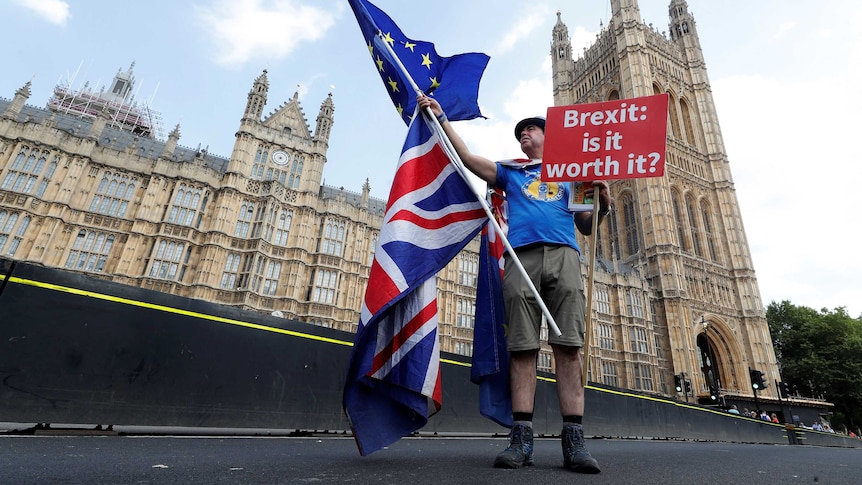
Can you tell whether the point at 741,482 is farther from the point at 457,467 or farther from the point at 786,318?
the point at 786,318

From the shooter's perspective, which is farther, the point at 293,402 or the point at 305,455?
the point at 293,402

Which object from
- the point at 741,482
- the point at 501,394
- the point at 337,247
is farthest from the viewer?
the point at 337,247

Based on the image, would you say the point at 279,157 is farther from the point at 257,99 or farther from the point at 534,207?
the point at 534,207

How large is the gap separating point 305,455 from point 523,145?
9.58ft

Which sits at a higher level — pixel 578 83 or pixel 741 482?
pixel 578 83

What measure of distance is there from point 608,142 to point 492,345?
1835 mm

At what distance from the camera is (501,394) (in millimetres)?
3094

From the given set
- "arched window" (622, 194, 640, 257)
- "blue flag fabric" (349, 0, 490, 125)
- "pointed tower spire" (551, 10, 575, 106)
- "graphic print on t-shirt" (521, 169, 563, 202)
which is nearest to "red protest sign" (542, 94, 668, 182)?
"graphic print on t-shirt" (521, 169, 563, 202)

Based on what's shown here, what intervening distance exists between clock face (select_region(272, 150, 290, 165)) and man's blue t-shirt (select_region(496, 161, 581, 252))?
925 inches

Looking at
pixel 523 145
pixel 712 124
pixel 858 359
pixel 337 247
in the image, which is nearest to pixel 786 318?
pixel 858 359

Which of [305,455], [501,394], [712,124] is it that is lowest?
[305,455]

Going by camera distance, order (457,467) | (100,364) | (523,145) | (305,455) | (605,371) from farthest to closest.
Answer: (605,371), (100,364), (523,145), (305,455), (457,467)

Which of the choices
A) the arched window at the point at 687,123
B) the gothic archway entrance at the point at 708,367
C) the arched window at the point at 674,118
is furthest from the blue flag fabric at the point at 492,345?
the arched window at the point at 687,123

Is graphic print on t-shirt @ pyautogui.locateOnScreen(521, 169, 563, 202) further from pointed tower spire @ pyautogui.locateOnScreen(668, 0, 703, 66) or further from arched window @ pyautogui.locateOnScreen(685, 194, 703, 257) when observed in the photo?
pointed tower spire @ pyautogui.locateOnScreen(668, 0, 703, 66)
